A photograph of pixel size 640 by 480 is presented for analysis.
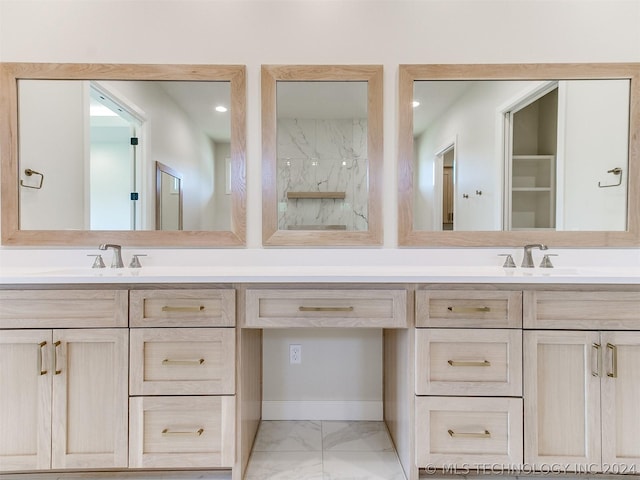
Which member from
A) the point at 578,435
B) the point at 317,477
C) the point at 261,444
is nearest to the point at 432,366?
the point at 578,435

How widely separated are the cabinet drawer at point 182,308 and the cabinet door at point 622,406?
142 centimetres

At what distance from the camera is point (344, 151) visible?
1.73 metres

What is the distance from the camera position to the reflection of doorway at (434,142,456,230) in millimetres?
1731

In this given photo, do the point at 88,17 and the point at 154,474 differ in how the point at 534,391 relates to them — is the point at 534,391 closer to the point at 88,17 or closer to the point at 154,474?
the point at 154,474

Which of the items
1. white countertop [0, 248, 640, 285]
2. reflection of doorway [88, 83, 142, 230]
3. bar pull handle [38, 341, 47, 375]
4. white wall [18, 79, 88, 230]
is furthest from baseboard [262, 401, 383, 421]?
white wall [18, 79, 88, 230]

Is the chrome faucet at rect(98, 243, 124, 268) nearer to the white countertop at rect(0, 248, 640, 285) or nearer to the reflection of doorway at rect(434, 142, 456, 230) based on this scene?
the white countertop at rect(0, 248, 640, 285)

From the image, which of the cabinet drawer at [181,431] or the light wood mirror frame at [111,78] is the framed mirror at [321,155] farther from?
the cabinet drawer at [181,431]

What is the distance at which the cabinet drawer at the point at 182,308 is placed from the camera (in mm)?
1262

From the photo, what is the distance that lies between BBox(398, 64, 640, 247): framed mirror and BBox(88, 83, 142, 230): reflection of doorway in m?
1.38

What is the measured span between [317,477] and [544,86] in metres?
2.15

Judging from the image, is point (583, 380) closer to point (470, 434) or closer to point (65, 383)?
point (470, 434)

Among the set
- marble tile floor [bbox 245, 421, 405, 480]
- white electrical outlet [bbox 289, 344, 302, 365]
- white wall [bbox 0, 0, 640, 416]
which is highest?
white wall [bbox 0, 0, 640, 416]

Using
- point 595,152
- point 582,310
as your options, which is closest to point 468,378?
point 582,310

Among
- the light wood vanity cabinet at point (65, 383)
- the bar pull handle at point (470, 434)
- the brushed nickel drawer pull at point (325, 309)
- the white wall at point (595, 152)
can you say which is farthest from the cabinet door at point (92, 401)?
the white wall at point (595, 152)
